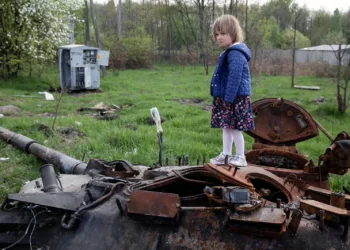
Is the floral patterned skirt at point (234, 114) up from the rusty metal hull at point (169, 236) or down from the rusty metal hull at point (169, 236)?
up

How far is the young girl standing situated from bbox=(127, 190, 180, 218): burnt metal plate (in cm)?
115

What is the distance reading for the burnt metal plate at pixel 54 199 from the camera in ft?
9.29

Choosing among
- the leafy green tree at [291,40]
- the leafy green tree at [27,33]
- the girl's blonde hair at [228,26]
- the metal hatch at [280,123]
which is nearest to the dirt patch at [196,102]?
the leafy green tree at [27,33]

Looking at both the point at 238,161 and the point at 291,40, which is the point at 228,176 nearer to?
the point at 238,161

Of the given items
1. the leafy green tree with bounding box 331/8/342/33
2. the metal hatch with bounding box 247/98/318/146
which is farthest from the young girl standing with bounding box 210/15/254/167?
the leafy green tree with bounding box 331/8/342/33

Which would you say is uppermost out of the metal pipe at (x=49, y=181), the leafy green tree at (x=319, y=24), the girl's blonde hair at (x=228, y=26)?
the leafy green tree at (x=319, y=24)

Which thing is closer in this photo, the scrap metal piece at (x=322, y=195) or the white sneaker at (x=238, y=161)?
the scrap metal piece at (x=322, y=195)

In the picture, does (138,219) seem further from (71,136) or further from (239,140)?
(71,136)

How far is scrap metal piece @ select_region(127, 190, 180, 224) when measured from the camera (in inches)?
103

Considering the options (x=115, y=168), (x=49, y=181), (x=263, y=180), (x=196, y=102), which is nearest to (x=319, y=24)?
(x=196, y=102)

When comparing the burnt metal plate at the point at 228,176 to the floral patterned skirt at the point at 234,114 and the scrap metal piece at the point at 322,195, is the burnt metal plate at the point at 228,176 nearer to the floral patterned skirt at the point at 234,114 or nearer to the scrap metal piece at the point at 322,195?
the scrap metal piece at the point at 322,195

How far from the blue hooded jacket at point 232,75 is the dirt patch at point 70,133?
15.0ft

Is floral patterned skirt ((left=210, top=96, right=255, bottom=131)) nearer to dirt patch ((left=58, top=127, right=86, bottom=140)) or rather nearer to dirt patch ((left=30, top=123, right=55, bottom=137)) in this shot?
dirt patch ((left=58, top=127, right=86, bottom=140))

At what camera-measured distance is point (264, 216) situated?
2389mm
